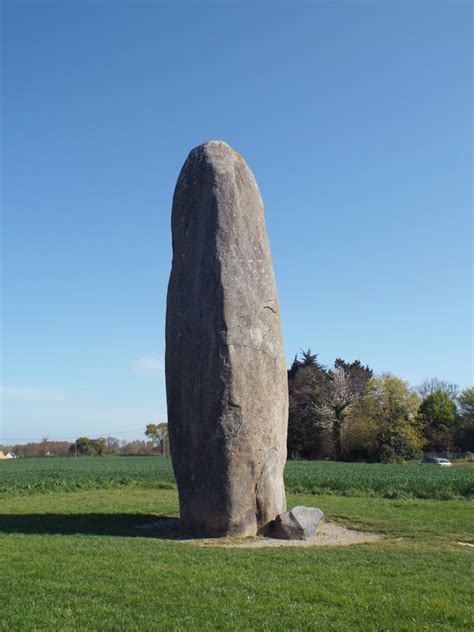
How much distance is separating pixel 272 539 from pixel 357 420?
1786 inches

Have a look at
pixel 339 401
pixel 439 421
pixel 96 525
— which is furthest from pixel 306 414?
pixel 96 525

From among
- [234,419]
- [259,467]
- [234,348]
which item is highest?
[234,348]

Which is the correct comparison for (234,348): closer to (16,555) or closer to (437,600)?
(16,555)

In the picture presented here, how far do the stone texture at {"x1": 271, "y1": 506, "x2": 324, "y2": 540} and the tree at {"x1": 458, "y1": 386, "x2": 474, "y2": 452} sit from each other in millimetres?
55475

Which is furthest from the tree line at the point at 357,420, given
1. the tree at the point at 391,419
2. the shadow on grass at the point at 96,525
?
the shadow on grass at the point at 96,525

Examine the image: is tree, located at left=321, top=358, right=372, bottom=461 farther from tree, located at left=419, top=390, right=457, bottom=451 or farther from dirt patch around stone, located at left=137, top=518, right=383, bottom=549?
dirt patch around stone, located at left=137, top=518, right=383, bottom=549

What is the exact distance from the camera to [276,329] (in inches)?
508

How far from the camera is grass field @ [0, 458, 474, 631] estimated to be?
20.0 feet

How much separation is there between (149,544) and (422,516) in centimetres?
760

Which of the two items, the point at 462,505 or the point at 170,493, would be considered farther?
the point at 170,493

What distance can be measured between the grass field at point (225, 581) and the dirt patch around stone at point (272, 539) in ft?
1.18

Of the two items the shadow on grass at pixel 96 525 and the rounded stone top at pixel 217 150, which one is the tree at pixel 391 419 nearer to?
the shadow on grass at pixel 96 525

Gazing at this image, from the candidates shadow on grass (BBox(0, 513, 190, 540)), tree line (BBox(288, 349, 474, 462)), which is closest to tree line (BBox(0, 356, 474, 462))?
tree line (BBox(288, 349, 474, 462))

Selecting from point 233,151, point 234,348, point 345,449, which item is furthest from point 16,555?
point 345,449
